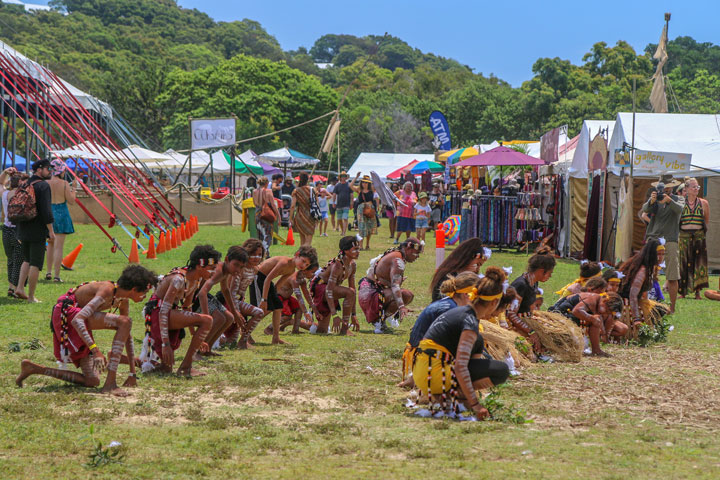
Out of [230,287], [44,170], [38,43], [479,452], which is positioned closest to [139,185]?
[44,170]

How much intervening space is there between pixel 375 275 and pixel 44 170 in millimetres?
4873

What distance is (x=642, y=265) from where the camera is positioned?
420 inches

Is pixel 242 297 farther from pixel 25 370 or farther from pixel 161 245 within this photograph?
pixel 161 245

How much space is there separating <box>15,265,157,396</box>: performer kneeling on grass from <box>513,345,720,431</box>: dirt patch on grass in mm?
3224

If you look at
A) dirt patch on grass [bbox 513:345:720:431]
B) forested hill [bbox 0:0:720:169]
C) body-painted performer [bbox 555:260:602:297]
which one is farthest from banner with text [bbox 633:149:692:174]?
forested hill [bbox 0:0:720:169]

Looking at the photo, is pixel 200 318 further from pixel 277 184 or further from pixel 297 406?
pixel 277 184

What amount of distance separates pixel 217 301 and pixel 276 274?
57.2 inches

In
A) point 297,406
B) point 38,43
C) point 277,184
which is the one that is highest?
point 38,43

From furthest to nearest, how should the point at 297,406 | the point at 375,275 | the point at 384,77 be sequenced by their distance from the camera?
1. the point at 384,77
2. the point at 375,275
3. the point at 297,406

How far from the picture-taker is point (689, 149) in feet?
57.0

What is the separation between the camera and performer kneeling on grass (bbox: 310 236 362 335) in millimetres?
10633

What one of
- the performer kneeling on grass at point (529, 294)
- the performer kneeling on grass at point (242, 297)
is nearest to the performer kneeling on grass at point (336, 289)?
the performer kneeling on grass at point (242, 297)

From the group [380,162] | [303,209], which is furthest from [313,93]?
[303,209]

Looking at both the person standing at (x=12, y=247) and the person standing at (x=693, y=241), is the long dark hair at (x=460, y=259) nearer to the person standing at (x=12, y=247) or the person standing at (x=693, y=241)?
the person standing at (x=693, y=241)
